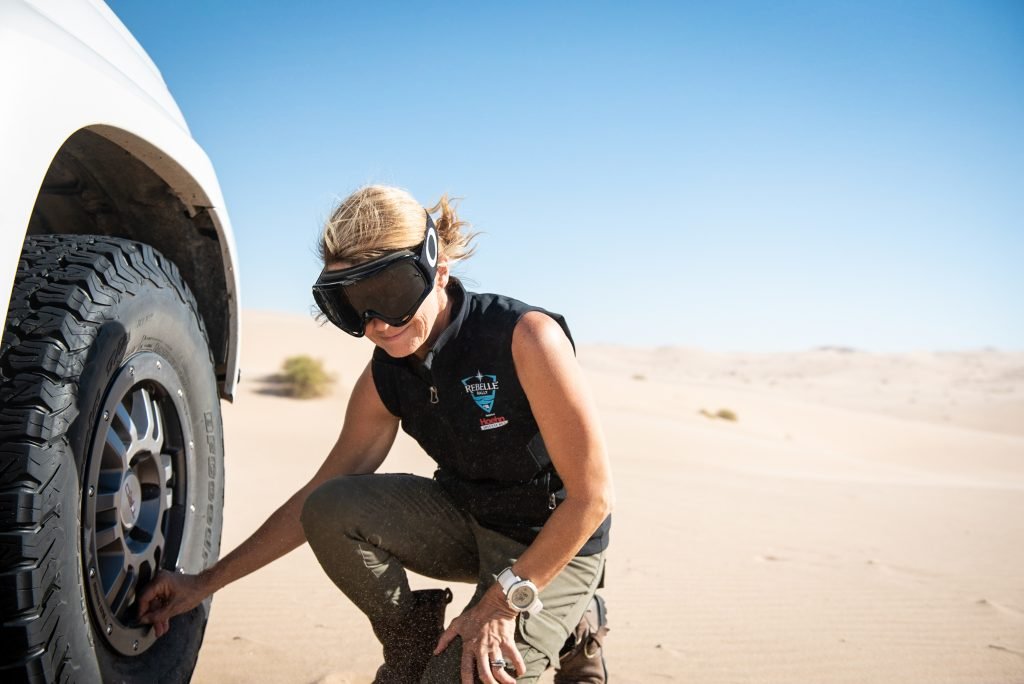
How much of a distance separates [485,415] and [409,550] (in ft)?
2.03

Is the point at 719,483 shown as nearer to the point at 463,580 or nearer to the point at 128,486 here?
the point at 463,580

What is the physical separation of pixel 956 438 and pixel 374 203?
78.4 feet

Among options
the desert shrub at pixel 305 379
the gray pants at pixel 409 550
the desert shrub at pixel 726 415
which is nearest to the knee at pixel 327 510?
the gray pants at pixel 409 550

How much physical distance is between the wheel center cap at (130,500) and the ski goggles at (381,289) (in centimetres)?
66

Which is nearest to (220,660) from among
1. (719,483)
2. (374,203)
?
(374,203)

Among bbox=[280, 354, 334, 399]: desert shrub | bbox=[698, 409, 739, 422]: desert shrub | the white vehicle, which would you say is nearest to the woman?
the white vehicle

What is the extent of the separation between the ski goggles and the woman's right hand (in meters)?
0.87

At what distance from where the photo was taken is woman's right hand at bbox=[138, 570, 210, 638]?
229 cm

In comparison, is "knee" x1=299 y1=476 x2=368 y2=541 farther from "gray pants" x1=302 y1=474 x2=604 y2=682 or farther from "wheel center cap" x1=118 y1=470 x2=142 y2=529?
"wheel center cap" x1=118 y1=470 x2=142 y2=529

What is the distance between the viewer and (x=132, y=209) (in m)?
2.64

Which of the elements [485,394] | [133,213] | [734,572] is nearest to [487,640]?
[485,394]

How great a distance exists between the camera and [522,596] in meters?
2.23

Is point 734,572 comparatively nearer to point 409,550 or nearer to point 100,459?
point 409,550

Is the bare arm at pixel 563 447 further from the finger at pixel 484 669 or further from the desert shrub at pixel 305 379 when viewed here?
the desert shrub at pixel 305 379
